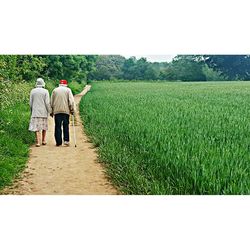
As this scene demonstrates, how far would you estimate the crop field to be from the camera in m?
4.99

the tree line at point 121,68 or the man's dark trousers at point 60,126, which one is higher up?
the tree line at point 121,68

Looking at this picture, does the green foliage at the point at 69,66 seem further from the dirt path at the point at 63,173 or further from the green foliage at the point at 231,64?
the green foliage at the point at 231,64

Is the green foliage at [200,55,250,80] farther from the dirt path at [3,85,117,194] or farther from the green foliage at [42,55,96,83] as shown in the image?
the dirt path at [3,85,117,194]

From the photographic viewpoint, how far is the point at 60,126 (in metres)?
7.22

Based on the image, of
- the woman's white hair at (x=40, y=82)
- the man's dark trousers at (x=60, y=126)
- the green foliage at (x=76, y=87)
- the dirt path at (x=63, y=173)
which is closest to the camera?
the dirt path at (x=63, y=173)

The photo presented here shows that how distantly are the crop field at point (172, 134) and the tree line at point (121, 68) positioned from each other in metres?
0.23

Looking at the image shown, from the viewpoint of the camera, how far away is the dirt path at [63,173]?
5.23 m

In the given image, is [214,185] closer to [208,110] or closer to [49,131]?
[208,110]

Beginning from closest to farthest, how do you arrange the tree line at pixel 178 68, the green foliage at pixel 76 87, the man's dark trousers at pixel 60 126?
1. the tree line at pixel 178 68
2. the man's dark trousers at pixel 60 126
3. the green foliage at pixel 76 87

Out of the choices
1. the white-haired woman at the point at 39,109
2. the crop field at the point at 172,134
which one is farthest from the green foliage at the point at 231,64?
the white-haired woman at the point at 39,109

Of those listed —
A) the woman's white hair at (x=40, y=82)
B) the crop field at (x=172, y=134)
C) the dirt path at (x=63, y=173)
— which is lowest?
the dirt path at (x=63, y=173)

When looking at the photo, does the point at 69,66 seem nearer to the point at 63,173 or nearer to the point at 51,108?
the point at 51,108

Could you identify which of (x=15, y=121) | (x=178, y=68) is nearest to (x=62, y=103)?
(x=15, y=121)

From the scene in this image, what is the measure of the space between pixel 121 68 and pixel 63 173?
2122 mm
